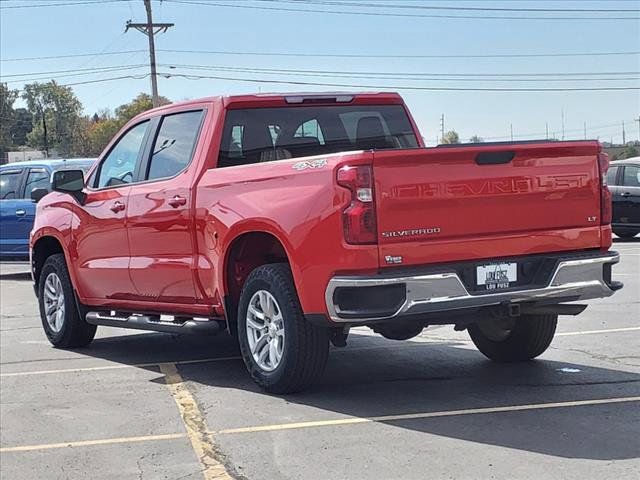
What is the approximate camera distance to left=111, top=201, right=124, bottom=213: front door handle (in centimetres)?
750

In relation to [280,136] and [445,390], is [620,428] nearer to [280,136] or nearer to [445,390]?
[445,390]

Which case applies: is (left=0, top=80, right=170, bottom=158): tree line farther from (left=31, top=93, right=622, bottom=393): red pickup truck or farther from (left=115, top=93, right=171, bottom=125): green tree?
(left=31, top=93, right=622, bottom=393): red pickup truck

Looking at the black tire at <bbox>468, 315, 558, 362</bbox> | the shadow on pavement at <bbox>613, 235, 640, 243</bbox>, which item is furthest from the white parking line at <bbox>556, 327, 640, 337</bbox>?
the shadow on pavement at <bbox>613, 235, 640, 243</bbox>

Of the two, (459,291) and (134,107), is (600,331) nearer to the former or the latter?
(459,291)

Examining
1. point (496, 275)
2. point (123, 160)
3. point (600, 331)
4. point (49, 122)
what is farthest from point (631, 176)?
point (49, 122)

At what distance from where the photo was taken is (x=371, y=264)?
5273mm

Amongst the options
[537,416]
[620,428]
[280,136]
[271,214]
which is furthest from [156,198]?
[620,428]

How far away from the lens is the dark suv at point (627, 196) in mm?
19141

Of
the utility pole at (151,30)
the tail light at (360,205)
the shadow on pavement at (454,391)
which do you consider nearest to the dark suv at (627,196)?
the shadow on pavement at (454,391)

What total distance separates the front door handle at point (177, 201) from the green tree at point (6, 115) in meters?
96.8

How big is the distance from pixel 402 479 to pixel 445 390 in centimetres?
184

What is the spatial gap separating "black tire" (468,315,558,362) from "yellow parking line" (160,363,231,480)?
87.8 inches

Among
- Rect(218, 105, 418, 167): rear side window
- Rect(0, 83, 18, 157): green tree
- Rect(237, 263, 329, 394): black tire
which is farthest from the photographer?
Rect(0, 83, 18, 157): green tree

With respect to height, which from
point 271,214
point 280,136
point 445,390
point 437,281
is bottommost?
point 445,390
